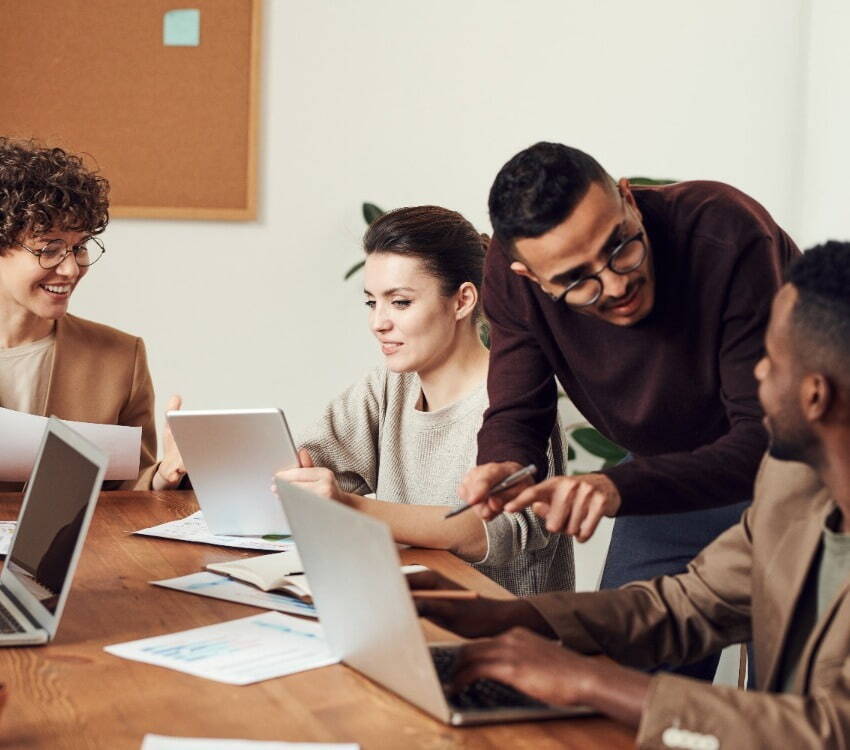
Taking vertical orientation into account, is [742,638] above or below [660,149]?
below

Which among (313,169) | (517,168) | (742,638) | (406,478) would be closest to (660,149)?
(313,169)

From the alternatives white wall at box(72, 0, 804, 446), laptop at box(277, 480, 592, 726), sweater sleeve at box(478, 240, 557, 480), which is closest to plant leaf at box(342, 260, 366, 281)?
white wall at box(72, 0, 804, 446)

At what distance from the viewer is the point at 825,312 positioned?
1.21m

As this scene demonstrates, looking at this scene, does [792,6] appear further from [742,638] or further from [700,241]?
[742,638]

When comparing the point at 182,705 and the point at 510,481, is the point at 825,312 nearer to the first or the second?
the point at 510,481

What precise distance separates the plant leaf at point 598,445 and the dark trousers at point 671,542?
53.5 inches

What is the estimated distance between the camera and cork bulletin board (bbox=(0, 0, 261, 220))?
11.2 ft

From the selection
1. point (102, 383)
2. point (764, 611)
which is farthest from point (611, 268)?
point (102, 383)

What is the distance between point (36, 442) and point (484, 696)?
1350mm

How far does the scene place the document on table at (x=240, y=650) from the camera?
4.35 feet

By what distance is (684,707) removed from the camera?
3.56 feet

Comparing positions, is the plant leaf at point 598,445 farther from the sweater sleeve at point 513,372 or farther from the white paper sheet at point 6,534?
the white paper sheet at point 6,534

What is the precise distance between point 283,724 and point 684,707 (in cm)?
38

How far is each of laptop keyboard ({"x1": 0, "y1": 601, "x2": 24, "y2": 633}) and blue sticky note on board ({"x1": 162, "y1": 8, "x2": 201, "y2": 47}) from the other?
2.28 metres
